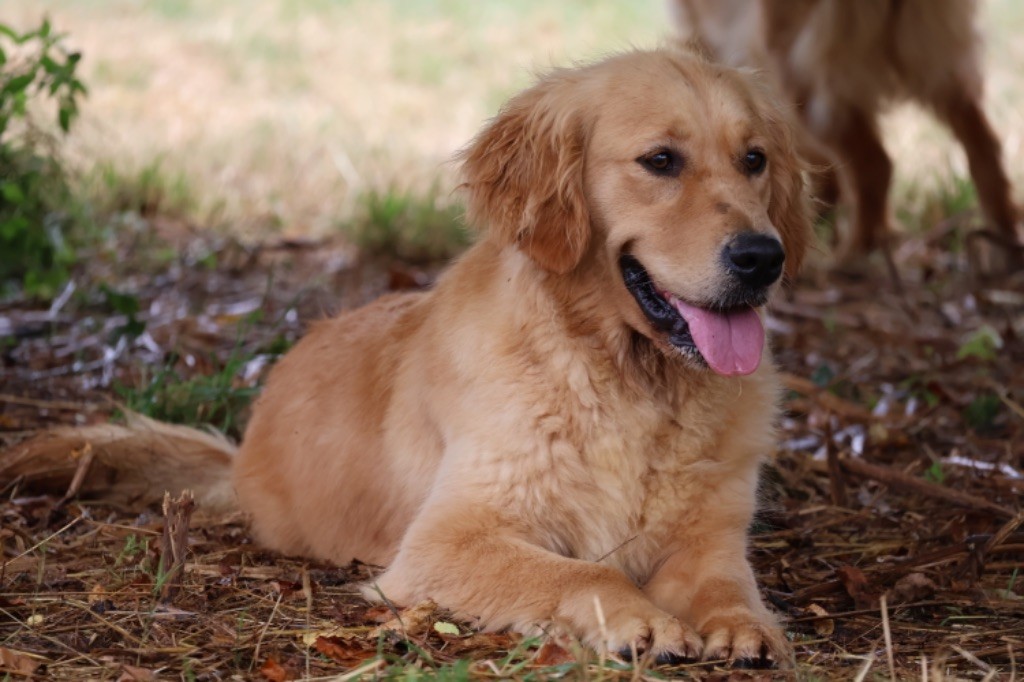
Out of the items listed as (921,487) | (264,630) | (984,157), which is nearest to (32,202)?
(264,630)

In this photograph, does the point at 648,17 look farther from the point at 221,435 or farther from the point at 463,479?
the point at 463,479

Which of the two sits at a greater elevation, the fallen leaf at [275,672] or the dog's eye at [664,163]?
the dog's eye at [664,163]

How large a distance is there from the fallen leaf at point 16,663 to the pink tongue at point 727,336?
5.29 feet

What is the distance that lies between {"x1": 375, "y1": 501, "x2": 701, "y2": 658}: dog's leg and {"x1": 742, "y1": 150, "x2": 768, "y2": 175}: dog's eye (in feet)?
3.50

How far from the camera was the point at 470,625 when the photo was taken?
294 centimetres

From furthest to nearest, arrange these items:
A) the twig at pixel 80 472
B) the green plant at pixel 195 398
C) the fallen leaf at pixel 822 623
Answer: the green plant at pixel 195 398
the twig at pixel 80 472
the fallen leaf at pixel 822 623

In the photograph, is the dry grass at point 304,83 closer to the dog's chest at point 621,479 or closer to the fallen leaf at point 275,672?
the dog's chest at point 621,479

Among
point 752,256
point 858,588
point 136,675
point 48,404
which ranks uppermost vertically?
point 752,256

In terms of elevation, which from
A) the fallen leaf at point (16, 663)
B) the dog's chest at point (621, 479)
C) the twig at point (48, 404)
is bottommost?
the twig at point (48, 404)

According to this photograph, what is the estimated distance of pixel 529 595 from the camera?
2881mm

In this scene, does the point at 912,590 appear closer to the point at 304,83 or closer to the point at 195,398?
the point at 195,398

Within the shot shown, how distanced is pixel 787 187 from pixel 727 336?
62 centimetres

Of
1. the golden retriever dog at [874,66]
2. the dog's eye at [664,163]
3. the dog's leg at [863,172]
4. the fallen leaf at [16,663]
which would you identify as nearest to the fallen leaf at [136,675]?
the fallen leaf at [16,663]

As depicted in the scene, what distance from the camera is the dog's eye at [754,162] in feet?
10.9
